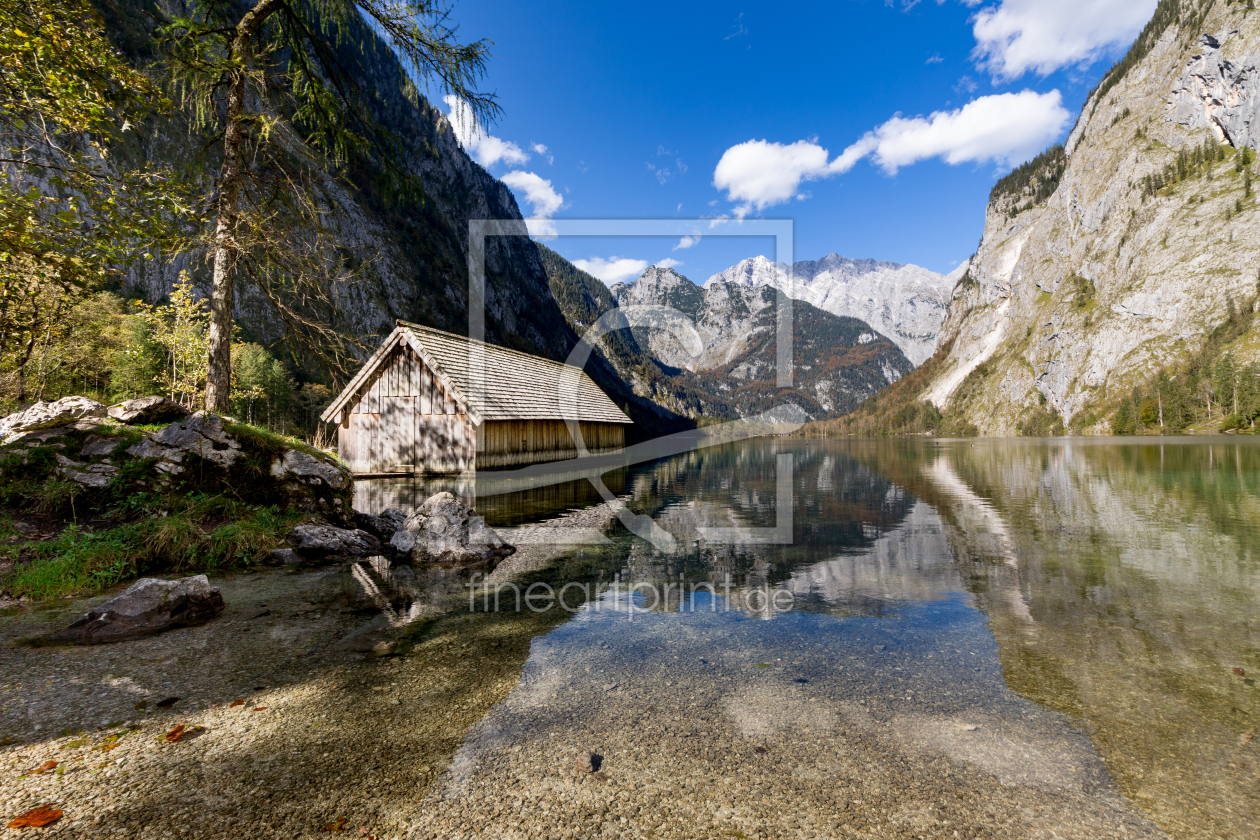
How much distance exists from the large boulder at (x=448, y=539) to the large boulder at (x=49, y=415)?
5776 mm

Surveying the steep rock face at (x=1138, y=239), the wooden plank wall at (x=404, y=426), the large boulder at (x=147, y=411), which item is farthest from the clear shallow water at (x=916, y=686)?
the steep rock face at (x=1138, y=239)

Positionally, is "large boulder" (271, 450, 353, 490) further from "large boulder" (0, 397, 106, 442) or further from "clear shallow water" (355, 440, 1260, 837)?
"clear shallow water" (355, 440, 1260, 837)

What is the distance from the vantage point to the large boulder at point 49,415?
325 inches

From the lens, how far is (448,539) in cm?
923

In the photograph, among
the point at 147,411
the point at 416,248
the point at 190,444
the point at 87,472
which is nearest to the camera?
the point at 87,472

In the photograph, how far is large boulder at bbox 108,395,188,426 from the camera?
919cm

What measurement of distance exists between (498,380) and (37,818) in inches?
941

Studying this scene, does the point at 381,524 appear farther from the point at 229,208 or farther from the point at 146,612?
the point at 229,208

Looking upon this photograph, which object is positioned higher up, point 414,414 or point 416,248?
point 416,248

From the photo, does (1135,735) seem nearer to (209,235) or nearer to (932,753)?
(932,753)

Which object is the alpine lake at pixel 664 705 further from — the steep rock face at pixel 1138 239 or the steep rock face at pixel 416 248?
the steep rock face at pixel 1138 239

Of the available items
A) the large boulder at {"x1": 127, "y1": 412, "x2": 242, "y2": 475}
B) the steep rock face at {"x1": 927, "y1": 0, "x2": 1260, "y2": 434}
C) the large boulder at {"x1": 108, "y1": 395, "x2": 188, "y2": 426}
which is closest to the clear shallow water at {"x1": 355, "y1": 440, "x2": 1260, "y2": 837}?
the large boulder at {"x1": 127, "y1": 412, "x2": 242, "y2": 475}

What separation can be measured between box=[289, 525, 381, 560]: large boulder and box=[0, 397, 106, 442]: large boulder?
4.27 m

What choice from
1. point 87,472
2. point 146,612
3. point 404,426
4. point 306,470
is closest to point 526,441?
point 404,426
